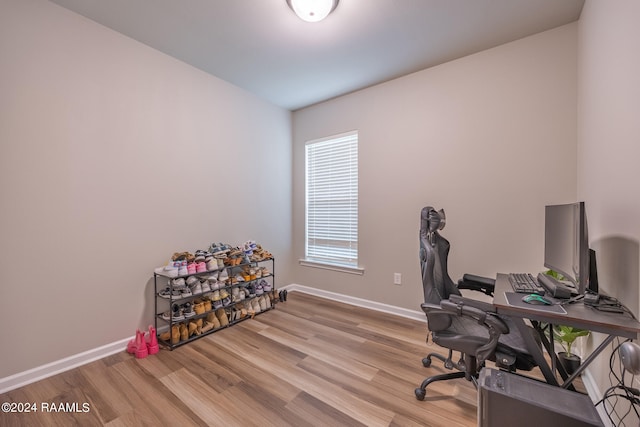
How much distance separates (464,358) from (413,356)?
66 cm

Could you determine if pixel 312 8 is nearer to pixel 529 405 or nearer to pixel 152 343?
pixel 529 405

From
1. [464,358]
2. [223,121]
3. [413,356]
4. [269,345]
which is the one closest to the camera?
[464,358]

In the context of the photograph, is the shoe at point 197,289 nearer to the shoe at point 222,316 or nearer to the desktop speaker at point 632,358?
the shoe at point 222,316

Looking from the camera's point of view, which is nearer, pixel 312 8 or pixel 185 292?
pixel 312 8

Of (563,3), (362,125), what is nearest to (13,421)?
(362,125)

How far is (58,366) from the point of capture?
191cm

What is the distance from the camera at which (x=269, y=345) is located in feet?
7.57

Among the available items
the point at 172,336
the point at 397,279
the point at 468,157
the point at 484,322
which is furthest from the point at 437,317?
the point at 172,336

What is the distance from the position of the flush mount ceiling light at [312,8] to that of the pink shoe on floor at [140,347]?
2770 mm

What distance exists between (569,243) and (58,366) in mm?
3405

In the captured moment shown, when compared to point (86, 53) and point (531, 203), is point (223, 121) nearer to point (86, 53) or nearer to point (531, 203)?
point (86, 53)

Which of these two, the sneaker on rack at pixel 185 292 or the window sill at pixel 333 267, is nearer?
the sneaker on rack at pixel 185 292

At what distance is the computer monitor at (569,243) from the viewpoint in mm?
1231

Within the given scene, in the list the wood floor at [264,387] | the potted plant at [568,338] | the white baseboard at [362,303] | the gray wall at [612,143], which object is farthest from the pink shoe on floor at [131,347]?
the potted plant at [568,338]
